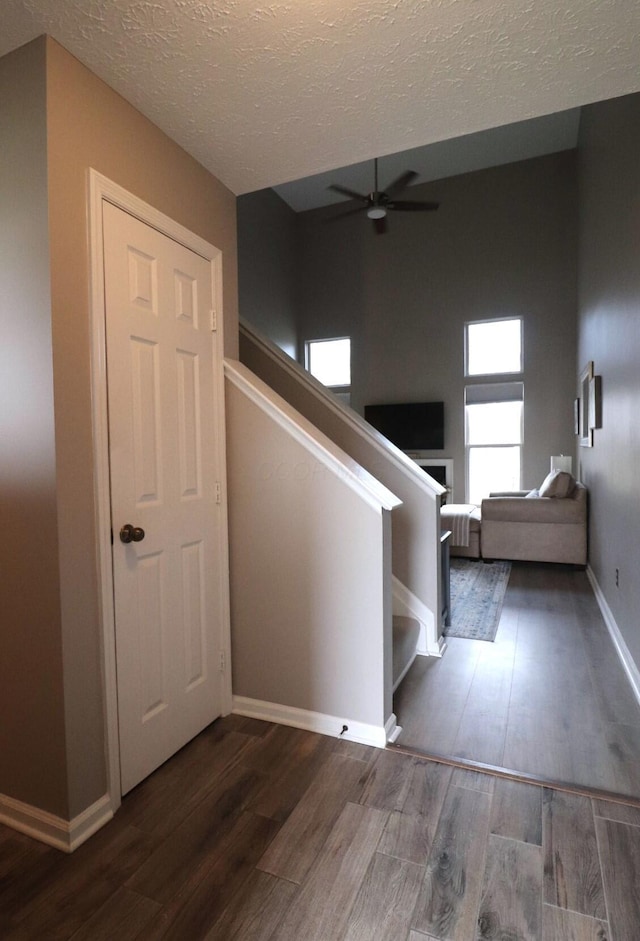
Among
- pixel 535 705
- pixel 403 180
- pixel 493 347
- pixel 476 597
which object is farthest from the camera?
pixel 493 347

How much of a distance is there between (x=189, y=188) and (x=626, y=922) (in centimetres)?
282

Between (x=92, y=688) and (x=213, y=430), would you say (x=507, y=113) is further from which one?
(x=92, y=688)

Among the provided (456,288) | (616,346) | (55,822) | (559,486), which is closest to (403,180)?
(456,288)

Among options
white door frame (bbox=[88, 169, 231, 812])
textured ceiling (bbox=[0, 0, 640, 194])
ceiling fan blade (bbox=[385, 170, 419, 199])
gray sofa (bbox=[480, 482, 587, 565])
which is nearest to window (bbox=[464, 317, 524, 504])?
gray sofa (bbox=[480, 482, 587, 565])

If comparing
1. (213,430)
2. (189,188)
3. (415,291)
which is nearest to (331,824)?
(213,430)

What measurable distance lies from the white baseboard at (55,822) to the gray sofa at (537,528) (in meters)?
4.39

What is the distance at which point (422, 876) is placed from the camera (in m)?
1.41

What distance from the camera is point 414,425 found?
7605 millimetres

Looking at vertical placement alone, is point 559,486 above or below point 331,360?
below

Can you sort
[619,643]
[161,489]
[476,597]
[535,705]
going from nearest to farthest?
[161,489]
[535,705]
[619,643]
[476,597]

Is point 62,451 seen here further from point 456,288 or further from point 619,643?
point 456,288

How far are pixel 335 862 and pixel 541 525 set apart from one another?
13.7 feet

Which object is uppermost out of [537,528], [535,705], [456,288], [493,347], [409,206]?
[409,206]

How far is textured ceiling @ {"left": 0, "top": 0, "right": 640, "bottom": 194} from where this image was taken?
53.2 inches
